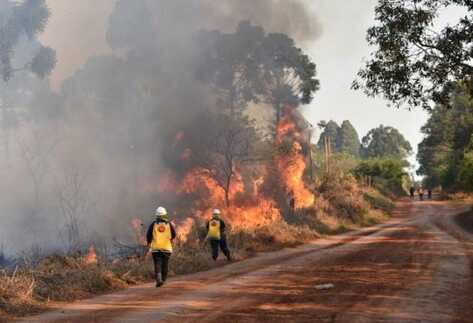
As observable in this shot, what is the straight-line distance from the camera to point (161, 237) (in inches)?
555

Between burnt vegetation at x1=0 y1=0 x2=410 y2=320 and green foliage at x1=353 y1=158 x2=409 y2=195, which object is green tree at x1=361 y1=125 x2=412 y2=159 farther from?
burnt vegetation at x1=0 y1=0 x2=410 y2=320

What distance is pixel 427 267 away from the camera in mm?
16312

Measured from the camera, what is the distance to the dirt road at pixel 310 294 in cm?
995

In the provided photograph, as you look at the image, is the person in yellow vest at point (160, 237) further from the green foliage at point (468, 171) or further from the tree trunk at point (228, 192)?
the green foliage at point (468, 171)

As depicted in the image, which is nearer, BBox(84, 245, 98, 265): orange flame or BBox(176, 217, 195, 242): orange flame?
BBox(84, 245, 98, 265): orange flame

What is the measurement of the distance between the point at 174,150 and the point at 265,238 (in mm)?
16171

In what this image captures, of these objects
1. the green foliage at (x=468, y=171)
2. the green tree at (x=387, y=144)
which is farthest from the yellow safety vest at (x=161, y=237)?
the green tree at (x=387, y=144)

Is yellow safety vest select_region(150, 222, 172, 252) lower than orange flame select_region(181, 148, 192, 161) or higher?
lower

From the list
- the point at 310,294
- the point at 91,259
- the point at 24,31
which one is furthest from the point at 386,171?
the point at 310,294

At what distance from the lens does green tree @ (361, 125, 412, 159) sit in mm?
157000

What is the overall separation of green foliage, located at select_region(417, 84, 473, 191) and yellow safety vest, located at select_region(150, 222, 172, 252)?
145 ft

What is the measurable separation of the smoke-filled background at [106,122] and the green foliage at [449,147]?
27883mm

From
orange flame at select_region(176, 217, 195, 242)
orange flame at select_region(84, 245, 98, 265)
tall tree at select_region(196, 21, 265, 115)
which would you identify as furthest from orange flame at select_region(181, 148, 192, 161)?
orange flame at select_region(84, 245, 98, 265)

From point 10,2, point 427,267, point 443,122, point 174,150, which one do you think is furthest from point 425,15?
point 443,122
